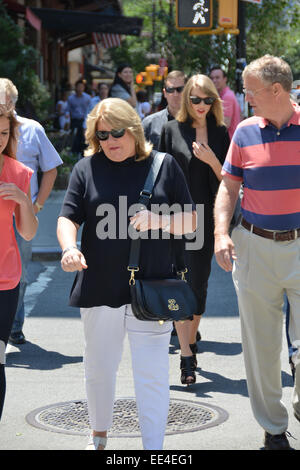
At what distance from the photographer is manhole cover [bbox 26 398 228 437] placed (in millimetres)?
5691

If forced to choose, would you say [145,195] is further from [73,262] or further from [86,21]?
[86,21]

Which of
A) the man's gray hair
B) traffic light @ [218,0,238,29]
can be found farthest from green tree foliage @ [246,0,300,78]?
the man's gray hair

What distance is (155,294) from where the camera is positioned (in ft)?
15.4

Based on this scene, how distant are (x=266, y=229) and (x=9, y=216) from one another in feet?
4.28

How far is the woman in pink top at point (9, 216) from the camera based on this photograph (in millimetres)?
4785

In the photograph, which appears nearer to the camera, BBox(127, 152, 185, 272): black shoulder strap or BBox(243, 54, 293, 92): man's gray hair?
BBox(127, 152, 185, 272): black shoulder strap

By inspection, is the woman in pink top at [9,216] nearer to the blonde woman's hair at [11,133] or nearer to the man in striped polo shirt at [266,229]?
the blonde woman's hair at [11,133]

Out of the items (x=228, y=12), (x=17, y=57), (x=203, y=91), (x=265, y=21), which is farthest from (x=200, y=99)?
(x=265, y=21)

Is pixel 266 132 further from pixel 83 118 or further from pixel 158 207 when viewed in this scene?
pixel 83 118

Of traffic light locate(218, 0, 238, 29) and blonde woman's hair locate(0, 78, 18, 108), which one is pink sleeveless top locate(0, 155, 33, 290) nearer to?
blonde woman's hair locate(0, 78, 18, 108)

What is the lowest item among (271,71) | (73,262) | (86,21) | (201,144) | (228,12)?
(73,262)

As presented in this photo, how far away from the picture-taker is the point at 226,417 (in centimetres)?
596

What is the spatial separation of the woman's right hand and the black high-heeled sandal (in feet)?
7.51
